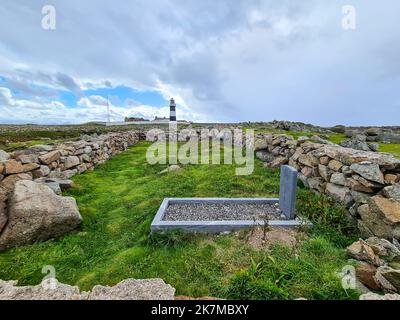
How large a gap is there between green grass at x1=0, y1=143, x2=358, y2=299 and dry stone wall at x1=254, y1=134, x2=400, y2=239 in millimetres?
403

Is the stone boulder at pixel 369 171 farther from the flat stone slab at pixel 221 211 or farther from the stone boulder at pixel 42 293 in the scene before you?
the stone boulder at pixel 42 293

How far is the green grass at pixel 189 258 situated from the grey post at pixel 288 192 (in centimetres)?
44

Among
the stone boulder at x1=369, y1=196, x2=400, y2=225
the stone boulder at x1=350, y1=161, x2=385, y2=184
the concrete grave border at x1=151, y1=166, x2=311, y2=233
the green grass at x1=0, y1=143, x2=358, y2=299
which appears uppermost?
the stone boulder at x1=350, y1=161, x2=385, y2=184

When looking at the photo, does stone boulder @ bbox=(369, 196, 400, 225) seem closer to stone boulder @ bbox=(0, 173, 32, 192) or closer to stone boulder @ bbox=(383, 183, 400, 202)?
stone boulder @ bbox=(383, 183, 400, 202)

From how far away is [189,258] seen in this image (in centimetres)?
390

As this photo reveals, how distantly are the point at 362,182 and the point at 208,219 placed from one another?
10.8ft

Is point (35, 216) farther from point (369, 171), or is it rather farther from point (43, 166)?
point (369, 171)

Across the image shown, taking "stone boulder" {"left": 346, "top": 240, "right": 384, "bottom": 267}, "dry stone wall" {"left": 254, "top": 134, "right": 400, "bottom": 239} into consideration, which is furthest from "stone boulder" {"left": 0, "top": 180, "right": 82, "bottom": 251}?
"dry stone wall" {"left": 254, "top": 134, "right": 400, "bottom": 239}

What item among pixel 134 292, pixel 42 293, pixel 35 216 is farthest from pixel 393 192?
pixel 35 216

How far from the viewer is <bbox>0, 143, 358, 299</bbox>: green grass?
3131 mm

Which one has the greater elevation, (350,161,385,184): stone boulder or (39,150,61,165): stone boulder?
(350,161,385,184): stone boulder

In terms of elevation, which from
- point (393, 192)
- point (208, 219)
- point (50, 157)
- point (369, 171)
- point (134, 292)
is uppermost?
point (369, 171)

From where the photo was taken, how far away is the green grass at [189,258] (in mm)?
3131

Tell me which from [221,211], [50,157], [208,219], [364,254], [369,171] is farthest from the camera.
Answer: [50,157]
